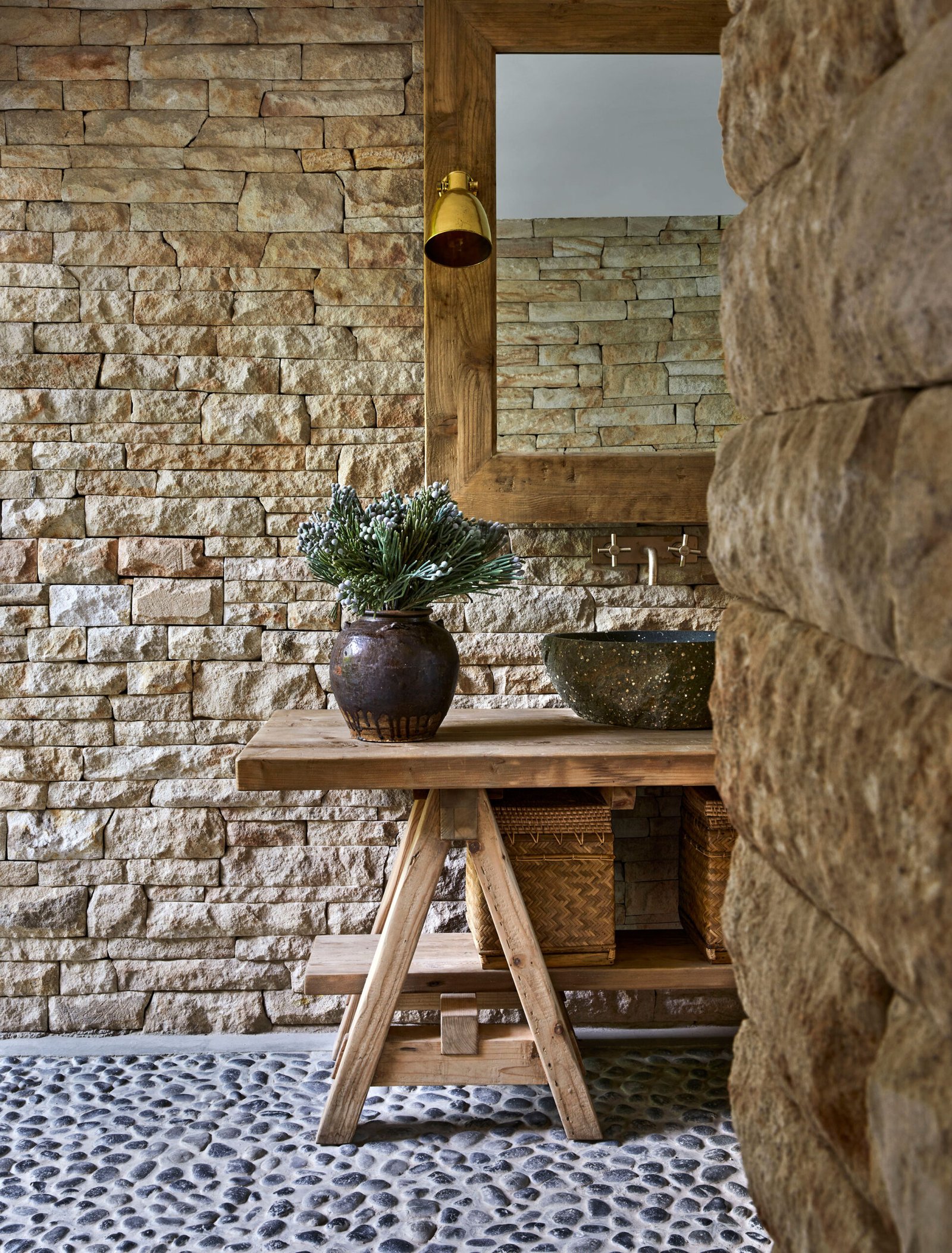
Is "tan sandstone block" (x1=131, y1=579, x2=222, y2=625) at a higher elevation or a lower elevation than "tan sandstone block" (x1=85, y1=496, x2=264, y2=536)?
lower

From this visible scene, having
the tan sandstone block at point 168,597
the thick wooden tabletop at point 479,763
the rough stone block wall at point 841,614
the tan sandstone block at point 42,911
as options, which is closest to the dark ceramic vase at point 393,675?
the thick wooden tabletop at point 479,763

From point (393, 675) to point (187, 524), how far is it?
0.78 metres

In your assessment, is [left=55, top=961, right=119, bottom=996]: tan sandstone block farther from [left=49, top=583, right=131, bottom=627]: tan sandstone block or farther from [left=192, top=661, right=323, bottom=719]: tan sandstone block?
[left=49, top=583, right=131, bottom=627]: tan sandstone block

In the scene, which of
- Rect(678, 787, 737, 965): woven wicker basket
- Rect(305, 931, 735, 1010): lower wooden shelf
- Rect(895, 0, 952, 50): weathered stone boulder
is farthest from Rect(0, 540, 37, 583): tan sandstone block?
Rect(895, 0, 952, 50): weathered stone boulder

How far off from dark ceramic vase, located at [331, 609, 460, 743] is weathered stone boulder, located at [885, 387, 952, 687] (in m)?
1.36

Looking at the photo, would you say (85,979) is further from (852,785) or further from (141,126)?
(852,785)

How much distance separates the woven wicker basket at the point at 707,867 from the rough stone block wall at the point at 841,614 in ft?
3.53

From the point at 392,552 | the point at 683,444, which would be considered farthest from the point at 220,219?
the point at 683,444

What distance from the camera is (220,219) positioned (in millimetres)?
2387

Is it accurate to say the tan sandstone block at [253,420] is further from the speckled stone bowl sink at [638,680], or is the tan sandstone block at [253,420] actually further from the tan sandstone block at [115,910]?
the tan sandstone block at [115,910]

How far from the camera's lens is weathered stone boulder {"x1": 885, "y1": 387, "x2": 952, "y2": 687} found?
56 cm

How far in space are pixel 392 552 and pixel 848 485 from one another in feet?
4.41

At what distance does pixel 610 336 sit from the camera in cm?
235

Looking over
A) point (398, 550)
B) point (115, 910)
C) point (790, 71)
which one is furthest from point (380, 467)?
point (790, 71)
